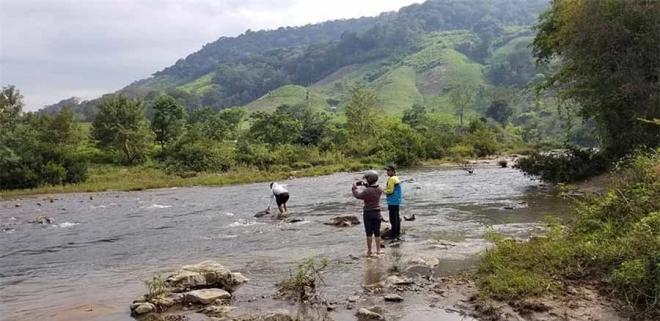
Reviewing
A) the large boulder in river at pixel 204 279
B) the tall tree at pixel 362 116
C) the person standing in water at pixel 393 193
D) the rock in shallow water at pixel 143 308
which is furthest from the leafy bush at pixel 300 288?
the tall tree at pixel 362 116

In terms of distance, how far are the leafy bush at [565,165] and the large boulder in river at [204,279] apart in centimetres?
2232

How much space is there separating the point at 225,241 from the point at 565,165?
1975 cm

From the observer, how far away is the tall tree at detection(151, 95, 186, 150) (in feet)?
210

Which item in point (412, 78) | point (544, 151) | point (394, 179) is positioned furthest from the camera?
point (412, 78)

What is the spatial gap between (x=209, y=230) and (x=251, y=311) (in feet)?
38.8

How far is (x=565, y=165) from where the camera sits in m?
29.7

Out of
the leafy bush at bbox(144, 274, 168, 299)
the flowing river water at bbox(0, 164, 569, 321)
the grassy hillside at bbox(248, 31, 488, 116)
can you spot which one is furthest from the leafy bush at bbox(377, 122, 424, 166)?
the grassy hillside at bbox(248, 31, 488, 116)

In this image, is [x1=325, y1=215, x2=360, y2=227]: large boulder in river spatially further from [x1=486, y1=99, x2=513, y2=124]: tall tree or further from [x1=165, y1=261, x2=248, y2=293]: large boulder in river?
[x1=486, y1=99, x2=513, y2=124]: tall tree

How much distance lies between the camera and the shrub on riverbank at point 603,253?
9.02 meters

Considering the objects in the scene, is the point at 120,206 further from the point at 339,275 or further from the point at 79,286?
the point at 339,275

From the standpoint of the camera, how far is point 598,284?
9.98 metres

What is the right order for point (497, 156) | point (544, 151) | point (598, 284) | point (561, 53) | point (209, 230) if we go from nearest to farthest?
point (598, 284), point (209, 230), point (561, 53), point (544, 151), point (497, 156)

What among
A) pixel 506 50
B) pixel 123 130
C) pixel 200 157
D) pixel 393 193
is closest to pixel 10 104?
pixel 123 130

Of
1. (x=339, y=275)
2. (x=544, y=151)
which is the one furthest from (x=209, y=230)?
(x=544, y=151)
